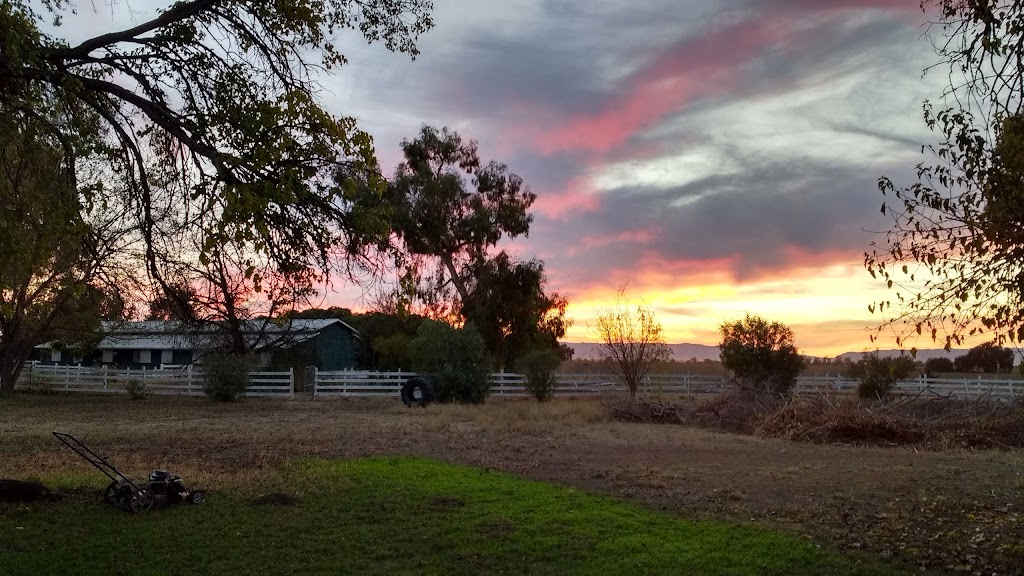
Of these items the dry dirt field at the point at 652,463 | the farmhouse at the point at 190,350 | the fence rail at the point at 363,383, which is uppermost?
the farmhouse at the point at 190,350

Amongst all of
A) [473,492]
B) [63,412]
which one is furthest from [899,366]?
[63,412]

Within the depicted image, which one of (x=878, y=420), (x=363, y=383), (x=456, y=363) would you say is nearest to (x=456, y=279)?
(x=363, y=383)

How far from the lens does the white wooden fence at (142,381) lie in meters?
33.8

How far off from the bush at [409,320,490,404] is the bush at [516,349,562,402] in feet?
10.2

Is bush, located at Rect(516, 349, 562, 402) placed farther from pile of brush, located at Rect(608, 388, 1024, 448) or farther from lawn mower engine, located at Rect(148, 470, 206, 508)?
lawn mower engine, located at Rect(148, 470, 206, 508)

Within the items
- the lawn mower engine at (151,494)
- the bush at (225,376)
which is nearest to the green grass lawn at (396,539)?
the lawn mower engine at (151,494)

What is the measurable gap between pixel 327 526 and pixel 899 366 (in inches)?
251

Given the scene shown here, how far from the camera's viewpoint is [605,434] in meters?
19.1

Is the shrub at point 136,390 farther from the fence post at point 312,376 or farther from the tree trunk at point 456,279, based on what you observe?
the tree trunk at point 456,279

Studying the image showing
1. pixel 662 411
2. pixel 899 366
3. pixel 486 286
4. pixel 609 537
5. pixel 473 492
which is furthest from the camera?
pixel 486 286

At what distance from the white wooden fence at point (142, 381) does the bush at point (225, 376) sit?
1.94 metres

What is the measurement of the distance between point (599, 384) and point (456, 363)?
992 cm

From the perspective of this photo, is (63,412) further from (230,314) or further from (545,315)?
(545,315)

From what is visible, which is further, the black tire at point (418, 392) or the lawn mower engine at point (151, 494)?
the black tire at point (418, 392)
